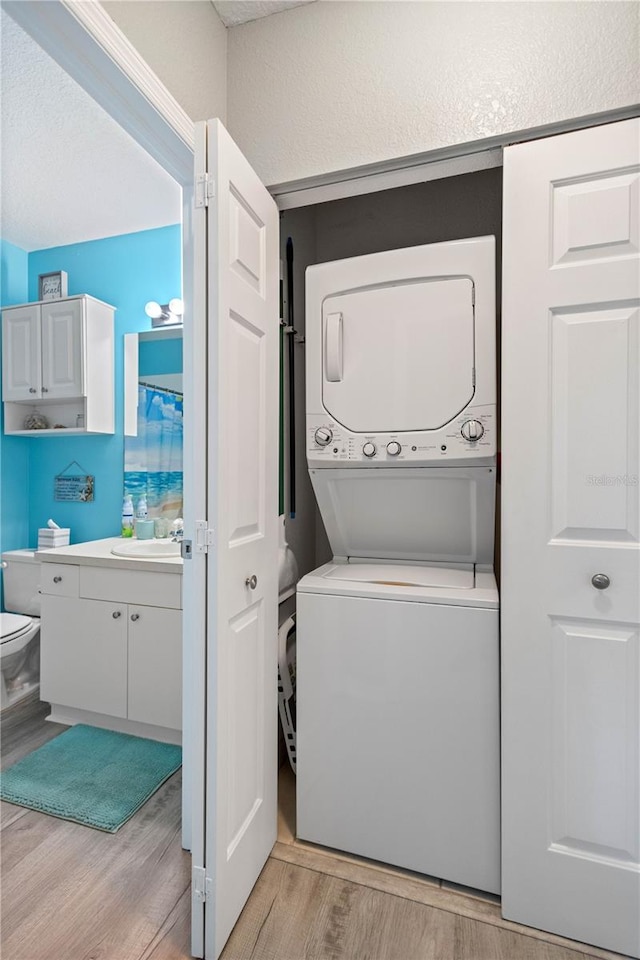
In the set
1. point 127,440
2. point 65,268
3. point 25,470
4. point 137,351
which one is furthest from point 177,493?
point 65,268

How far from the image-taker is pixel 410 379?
5.38 ft

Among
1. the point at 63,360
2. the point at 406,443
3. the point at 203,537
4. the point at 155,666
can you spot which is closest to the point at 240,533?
the point at 203,537

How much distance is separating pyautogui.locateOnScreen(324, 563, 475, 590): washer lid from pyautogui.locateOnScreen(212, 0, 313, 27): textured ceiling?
186 cm

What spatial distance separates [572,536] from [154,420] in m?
2.42

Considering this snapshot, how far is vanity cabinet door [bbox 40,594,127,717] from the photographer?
239cm

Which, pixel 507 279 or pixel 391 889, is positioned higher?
pixel 507 279

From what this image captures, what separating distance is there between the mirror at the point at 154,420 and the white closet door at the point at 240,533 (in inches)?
58.2

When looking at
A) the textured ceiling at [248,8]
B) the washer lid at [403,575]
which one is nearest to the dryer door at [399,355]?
the washer lid at [403,575]

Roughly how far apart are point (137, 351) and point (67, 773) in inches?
88.3

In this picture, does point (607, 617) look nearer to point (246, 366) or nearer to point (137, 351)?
point (246, 366)

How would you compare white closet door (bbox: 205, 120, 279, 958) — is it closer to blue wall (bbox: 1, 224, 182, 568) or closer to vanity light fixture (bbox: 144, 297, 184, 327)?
vanity light fixture (bbox: 144, 297, 184, 327)

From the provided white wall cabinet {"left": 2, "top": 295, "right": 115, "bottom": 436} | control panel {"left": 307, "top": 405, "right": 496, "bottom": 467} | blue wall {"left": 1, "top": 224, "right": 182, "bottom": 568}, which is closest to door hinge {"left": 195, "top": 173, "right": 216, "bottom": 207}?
control panel {"left": 307, "top": 405, "right": 496, "bottom": 467}

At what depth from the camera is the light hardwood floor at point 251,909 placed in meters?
1.31

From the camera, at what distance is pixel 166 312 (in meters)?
2.94
